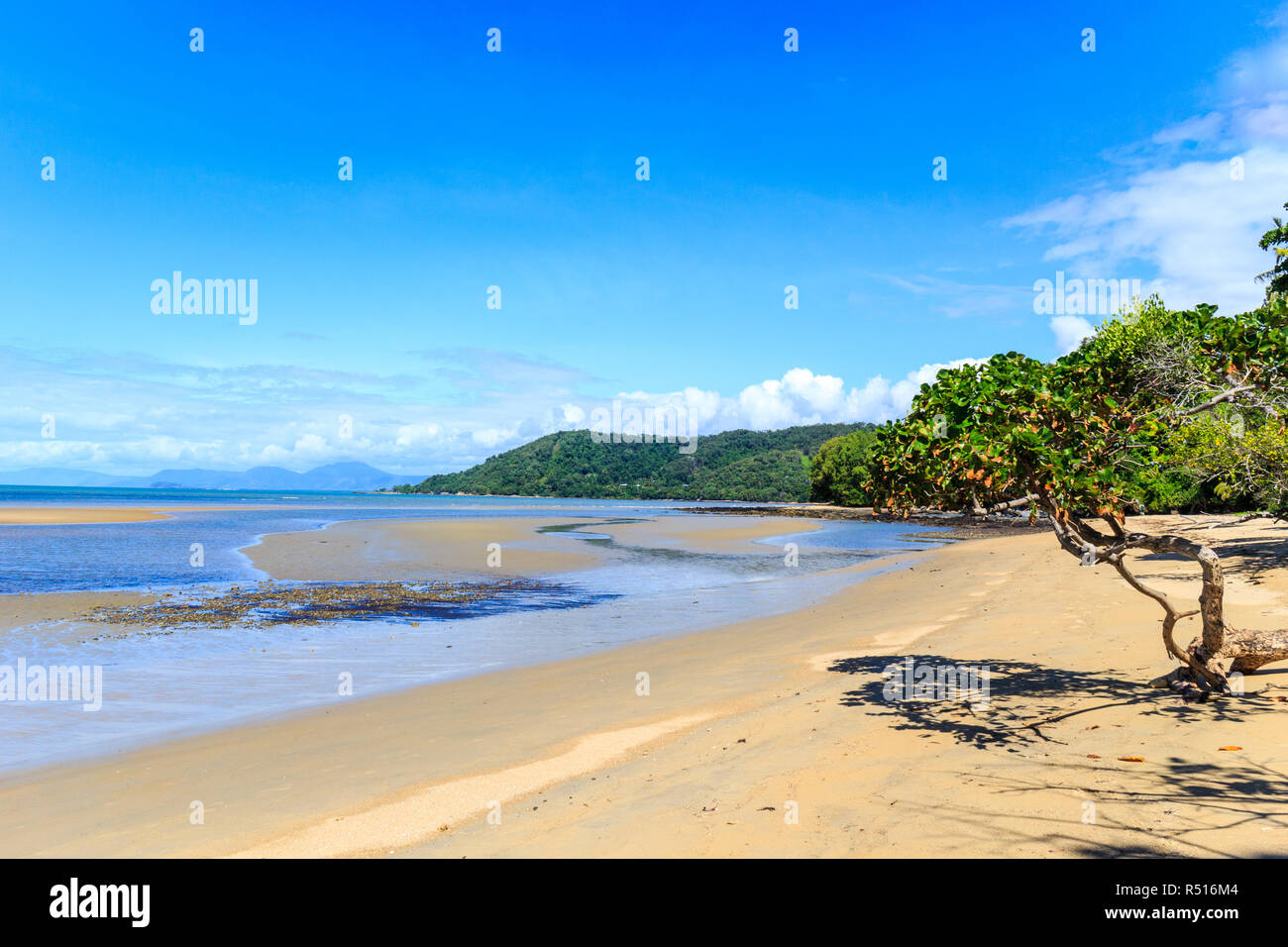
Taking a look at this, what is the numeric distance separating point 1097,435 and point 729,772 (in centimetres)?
628

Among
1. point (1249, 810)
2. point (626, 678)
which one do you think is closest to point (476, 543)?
point (626, 678)

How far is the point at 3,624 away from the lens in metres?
19.0

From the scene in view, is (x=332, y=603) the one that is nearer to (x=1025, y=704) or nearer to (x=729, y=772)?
(x=729, y=772)

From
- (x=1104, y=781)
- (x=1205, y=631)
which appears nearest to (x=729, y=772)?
(x=1104, y=781)

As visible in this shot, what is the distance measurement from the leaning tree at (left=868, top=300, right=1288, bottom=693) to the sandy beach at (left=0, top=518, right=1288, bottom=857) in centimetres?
143

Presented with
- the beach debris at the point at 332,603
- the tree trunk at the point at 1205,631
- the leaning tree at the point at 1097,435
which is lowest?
Answer: the beach debris at the point at 332,603

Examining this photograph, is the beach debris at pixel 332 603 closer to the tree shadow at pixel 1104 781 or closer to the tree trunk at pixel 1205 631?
the tree shadow at pixel 1104 781

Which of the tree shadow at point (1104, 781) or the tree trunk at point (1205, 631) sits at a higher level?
the tree trunk at point (1205, 631)

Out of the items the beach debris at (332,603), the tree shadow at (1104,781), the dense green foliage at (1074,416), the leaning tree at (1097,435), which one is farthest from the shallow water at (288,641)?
the leaning tree at (1097,435)

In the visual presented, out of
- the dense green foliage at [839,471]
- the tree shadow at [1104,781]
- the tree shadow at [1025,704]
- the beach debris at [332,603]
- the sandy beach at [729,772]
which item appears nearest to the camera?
the tree shadow at [1104,781]

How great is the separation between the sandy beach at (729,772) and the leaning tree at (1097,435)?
1428 mm

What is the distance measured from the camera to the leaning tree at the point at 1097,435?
8.27m
